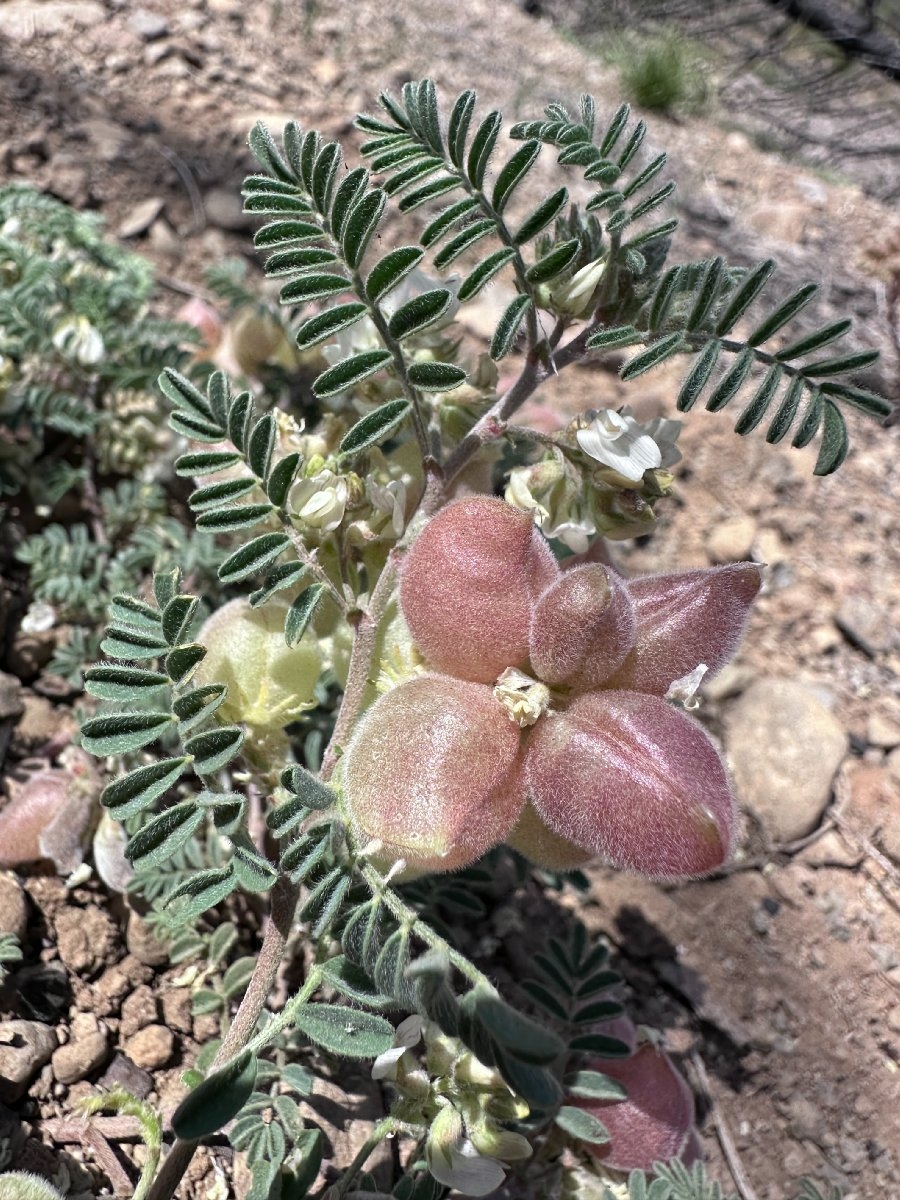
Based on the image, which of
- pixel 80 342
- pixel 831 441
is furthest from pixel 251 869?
pixel 80 342

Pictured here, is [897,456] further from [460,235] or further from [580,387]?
[460,235]

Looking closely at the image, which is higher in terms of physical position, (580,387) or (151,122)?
(151,122)

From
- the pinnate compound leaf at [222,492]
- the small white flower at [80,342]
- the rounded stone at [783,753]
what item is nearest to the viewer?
the pinnate compound leaf at [222,492]

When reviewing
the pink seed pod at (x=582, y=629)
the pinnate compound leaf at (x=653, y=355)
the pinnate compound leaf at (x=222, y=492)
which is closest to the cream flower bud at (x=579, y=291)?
the pinnate compound leaf at (x=653, y=355)

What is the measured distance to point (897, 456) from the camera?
3.27m

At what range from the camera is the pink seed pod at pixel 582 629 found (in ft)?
3.75

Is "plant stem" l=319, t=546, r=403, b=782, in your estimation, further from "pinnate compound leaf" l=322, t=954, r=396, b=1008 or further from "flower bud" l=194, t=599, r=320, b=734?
"pinnate compound leaf" l=322, t=954, r=396, b=1008

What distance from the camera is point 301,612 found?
124 cm

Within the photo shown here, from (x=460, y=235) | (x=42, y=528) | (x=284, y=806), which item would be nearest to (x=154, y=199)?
(x=42, y=528)

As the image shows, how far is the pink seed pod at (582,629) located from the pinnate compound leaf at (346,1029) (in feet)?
1.55

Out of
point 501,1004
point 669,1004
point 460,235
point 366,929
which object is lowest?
point 669,1004

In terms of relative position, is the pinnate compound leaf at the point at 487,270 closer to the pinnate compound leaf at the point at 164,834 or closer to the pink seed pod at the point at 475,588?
the pink seed pod at the point at 475,588

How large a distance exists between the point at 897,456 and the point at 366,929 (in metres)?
2.83

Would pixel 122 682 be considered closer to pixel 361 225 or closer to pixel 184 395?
pixel 184 395
